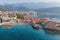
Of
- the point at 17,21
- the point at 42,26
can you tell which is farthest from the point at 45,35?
the point at 17,21

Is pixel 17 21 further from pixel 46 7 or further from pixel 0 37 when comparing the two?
pixel 46 7

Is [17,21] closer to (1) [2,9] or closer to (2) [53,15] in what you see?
(1) [2,9]

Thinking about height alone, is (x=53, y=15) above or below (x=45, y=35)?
above

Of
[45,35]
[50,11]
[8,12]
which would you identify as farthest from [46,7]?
[8,12]

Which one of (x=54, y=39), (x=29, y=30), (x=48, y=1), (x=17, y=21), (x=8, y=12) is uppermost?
(x=48, y=1)
